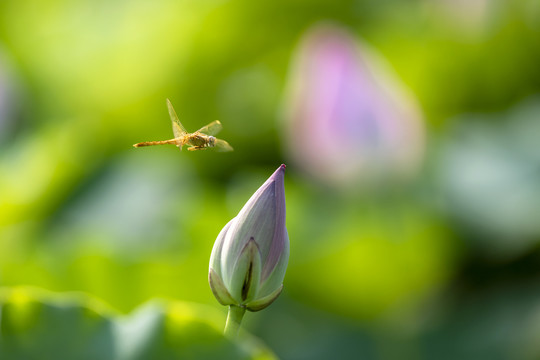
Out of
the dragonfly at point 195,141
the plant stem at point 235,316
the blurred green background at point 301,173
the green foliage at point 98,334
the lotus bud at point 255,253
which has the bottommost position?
the blurred green background at point 301,173

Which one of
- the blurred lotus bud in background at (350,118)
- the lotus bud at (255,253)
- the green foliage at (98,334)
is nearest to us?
the lotus bud at (255,253)

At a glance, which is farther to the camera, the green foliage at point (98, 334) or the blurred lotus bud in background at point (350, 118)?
the blurred lotus bud in background at point (350, 118)

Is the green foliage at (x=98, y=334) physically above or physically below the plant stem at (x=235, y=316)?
below

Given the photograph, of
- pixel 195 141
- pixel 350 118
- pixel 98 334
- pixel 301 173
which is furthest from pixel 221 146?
pixel 301 173

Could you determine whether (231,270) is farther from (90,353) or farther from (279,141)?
(279,141)

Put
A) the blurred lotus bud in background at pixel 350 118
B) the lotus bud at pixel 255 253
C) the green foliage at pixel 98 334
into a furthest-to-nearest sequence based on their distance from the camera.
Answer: the blurred lotus bud in background at pixel 350 118
the green foliage at pixel 98 334
the lotus bud at pixel 255 253

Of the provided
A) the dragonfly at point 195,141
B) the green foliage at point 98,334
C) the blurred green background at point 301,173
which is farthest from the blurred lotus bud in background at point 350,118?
the dragonfly at point 195,141

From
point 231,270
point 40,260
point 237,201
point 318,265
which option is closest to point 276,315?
point 318,265

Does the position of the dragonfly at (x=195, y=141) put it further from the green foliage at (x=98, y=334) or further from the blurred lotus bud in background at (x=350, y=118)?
the blurred lotus bud in background at (x=350, y=118)
